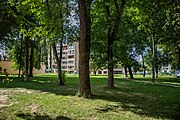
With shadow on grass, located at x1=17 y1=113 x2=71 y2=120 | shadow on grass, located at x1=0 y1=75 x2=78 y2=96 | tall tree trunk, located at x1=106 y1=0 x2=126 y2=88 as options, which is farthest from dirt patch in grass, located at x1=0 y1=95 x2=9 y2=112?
tall tree trunk, located at x1=106 y1=0 x2=126 y2=88

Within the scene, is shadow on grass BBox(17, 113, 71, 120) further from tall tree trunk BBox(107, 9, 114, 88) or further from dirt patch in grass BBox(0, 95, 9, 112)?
tall tree trunk BBox(107, 9, 114, 88)

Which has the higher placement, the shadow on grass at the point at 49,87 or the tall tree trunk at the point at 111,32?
the tall tree trunk at the point at 111,32

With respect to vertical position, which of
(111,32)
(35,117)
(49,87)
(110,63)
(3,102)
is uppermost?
(111,32)

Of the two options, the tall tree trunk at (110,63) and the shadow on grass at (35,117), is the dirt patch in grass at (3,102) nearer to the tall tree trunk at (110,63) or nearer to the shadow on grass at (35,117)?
the shadow on grass at (35,117)

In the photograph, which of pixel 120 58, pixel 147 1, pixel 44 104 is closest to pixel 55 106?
pixel 44 104

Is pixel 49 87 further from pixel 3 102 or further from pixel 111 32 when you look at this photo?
pixel 3 102

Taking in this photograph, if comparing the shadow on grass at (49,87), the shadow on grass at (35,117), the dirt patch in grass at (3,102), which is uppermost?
the shadow on grass at (49,87)

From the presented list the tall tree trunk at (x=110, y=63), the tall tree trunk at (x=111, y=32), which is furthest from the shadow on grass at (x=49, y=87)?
the tall tree trunk at (x=111, y=32)

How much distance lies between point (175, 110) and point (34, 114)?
5.39 metres

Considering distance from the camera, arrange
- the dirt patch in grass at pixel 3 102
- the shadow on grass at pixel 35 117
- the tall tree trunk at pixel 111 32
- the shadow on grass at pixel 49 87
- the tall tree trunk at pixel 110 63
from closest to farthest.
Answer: the shadow on grass at pixel 35 117 → the dirt patch in grass at pixel 3 102 → the shadow on grass at pixel 49 87 → the tall tree trunk at pixel 111 32 → the tall tree trunk at pixel 110 63

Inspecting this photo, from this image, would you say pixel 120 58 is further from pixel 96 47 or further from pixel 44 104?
pixel 44 104

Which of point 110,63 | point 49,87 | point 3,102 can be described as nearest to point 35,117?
point 3,102

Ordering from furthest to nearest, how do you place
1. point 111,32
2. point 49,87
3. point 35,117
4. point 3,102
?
point 111,32 → point 49,87 → point 3,102 → point 35,117

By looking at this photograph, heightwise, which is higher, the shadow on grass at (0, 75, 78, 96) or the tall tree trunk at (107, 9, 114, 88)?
the tall tree trunk at (107, 9, 114, 88)
